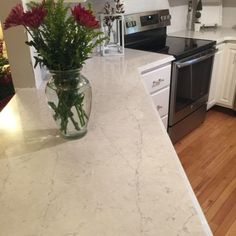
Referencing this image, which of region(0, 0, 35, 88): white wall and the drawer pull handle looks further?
the drawer pull handle

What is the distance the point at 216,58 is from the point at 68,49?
91.5 inches

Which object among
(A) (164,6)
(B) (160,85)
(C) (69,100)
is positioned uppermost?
(A) (164,6)

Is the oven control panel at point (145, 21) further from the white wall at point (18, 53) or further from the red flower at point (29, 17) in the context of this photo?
the red flower at point (29, 17)

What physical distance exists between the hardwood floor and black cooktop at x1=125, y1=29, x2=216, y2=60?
92cm

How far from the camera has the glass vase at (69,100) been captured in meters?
0.85

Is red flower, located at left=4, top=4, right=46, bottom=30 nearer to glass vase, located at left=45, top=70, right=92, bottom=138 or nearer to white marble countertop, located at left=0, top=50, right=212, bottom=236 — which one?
glass vase, located at left=45, top=70, right=92, bottom=138

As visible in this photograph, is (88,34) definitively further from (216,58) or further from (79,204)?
(216,58)

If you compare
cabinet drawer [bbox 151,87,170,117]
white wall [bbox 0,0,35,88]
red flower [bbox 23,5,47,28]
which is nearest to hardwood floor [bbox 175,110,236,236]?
cabinet drawer [bbox 151,87,170,117]

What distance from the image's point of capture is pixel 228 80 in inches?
116

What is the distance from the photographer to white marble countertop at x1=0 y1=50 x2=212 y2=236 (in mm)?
603

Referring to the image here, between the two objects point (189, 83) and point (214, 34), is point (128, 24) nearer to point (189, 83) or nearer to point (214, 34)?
point (189, 83)

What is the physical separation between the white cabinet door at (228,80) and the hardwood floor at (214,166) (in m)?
0.22

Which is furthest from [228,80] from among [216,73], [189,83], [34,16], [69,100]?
[34,16]

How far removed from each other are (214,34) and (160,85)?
1.30 m
